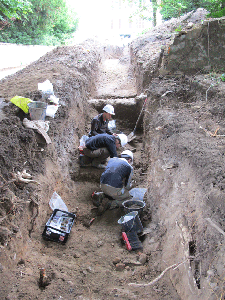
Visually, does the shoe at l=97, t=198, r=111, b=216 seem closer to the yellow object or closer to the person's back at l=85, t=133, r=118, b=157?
the person's back at l=85, t=133, r=118, b=157

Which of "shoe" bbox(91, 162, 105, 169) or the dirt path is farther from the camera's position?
"shoe" bbox(91, 162, 105, 169)

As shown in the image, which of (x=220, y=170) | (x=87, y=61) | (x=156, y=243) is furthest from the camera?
(x=87, y=61)

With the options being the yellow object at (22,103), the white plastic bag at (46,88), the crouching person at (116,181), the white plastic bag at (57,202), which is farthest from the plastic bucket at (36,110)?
the crouching person at (116,181)

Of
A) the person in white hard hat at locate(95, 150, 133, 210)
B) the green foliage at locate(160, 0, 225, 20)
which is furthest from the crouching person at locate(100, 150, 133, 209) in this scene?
the green foliage at locate(160, 0, 225, 20)

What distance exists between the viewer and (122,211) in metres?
4.22

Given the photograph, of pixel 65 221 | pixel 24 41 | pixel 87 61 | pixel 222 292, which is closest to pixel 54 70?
pixel 87 61

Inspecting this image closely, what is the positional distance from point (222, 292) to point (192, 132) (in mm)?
2486

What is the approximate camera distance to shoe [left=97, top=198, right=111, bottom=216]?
4168mm

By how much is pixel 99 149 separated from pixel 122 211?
179cm

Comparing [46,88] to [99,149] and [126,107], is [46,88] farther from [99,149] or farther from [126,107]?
[126,107]

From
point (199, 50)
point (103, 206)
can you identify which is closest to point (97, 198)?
point (103, 206)

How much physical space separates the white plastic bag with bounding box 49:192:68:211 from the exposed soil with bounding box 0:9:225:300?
0.09 meters

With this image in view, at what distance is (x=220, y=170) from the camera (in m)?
2.49

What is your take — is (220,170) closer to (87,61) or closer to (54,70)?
(54,70)
